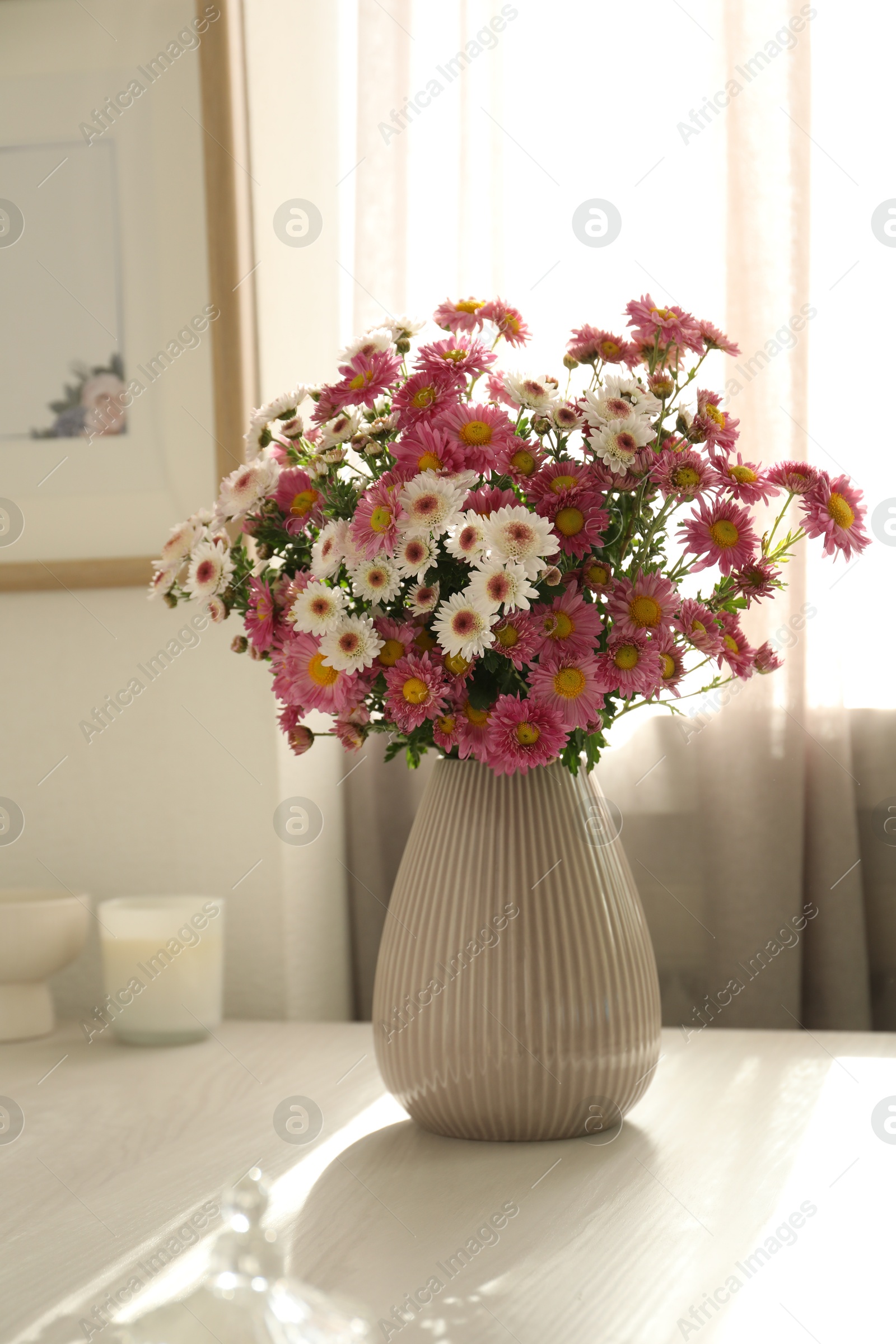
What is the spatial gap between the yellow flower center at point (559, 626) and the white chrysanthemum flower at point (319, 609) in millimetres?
128

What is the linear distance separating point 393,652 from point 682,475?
21 cm

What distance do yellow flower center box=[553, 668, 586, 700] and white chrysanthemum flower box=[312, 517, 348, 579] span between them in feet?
0.50

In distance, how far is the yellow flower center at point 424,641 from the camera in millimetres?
771

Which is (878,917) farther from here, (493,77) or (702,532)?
(493,77)

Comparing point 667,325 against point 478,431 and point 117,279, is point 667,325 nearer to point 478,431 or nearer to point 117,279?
point 478,431

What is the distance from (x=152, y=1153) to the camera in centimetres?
89

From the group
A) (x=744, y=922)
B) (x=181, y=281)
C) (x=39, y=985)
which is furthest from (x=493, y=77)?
(x=39, y=985)

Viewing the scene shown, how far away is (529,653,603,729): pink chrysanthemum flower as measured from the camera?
750 mm

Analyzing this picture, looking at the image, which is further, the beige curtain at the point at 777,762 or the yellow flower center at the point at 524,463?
the beige curtain at the point at 777,762

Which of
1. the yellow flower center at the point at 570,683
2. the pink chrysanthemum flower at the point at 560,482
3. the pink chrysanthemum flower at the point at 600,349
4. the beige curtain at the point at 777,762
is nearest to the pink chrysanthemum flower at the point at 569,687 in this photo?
the yellow flower center at the point at 570,683

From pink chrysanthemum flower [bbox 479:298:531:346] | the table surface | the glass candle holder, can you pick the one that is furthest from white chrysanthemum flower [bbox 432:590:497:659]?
the glass candle holder

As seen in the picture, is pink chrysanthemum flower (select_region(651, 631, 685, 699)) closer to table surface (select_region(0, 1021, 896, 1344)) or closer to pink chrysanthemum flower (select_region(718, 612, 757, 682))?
pink chrysanthemum flower (select_region(718, 612, 757, 682))

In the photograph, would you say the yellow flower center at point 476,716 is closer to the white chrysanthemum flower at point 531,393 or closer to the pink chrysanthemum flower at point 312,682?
the pink chrysanthemum flower at point 312,682

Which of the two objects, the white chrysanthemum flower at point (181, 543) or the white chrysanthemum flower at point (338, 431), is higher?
the white chrysanthemum flower at point (338, 431)
